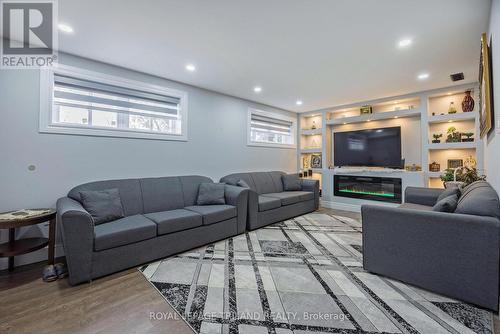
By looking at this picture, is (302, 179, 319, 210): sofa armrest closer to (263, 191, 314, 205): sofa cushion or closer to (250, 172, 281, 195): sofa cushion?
(263, 191, 314, 205): sofa cushion

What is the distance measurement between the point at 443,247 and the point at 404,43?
2.27 metres

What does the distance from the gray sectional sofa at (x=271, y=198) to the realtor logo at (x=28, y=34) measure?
120 inches

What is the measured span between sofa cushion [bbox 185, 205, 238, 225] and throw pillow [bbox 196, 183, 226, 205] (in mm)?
107

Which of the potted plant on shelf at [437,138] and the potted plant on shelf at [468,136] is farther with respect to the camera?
the potted plant on shelf at [437,138]

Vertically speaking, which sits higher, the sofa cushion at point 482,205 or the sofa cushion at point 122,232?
the sofa cushion at point 482,205

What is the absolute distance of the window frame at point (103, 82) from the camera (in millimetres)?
2658

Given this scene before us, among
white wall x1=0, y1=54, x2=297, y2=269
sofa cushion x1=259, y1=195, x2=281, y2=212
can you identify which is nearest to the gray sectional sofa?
sofa cushion x1=259, y1=195, x2=281, y2=212

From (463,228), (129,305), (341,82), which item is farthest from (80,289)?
(341,82)

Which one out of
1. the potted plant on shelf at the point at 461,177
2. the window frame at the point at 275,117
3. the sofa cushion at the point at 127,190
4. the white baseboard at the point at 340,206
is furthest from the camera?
the white baseboard at the point at 340,206

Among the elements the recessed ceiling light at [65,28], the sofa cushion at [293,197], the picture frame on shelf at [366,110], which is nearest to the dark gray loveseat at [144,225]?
the sofa cushion at [293,197]

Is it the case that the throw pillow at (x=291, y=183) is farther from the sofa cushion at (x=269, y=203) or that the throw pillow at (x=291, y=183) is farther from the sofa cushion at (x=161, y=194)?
the sofa cushion at (x=161, y=194)

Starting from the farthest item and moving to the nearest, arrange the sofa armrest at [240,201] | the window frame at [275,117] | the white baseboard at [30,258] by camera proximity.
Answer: the window frame at [275,117]
the sofa armrest at [240,201]
the white baseboard at [30,258]

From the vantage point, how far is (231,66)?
321 cm

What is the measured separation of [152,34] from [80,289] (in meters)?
2.68
